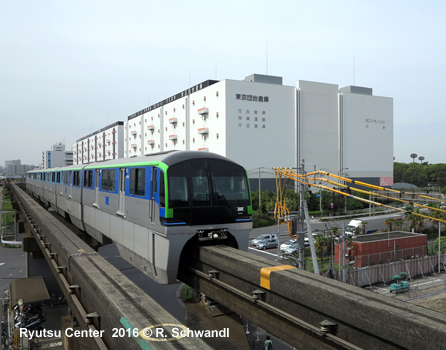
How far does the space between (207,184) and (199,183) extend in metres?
0.24

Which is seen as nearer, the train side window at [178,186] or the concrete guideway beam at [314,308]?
the concrete guideway beam at [314,308]

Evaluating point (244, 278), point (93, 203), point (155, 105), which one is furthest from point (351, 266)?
point (155, 105)

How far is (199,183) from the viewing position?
1002 cm

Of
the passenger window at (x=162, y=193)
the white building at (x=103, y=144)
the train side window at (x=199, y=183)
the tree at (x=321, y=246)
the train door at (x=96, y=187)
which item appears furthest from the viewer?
the white building at (x=103, y=144)

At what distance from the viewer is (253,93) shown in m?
54.0

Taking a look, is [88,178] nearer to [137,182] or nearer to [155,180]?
[137,182]

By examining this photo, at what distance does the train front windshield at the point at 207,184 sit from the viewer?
966 cm

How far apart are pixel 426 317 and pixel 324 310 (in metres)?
1.50

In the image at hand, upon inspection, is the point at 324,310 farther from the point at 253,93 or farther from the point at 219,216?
the point at 253,93

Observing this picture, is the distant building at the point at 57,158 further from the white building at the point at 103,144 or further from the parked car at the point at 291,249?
the parked car at the point at 291,249

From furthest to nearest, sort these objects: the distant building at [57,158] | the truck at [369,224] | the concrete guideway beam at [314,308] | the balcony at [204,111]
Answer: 1. the distant building at [57,158]
2. the balcony at [204,111]
3. the truck at [369,224]
4. the concrete guideway beam at [314,308]

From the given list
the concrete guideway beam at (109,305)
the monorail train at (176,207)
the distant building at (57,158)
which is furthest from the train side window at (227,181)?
the distant building at (57,158)

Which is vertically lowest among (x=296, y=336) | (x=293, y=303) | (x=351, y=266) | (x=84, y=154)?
(x=351, y=266)

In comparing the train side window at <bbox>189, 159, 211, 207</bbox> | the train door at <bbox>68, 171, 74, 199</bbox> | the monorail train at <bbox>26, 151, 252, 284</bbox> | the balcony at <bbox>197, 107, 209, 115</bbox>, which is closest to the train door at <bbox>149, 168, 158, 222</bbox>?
the monorail train at <bbox>26, 151, 252, 284</bbox>
